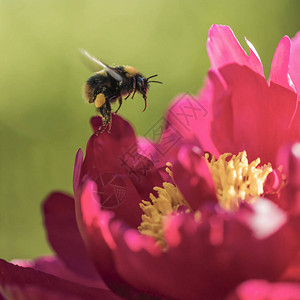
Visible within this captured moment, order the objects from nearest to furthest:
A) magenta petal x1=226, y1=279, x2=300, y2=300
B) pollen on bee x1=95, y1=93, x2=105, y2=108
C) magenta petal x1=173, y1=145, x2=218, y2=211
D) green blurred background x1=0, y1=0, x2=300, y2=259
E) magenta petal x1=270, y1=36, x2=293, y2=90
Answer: magenta petal x1=226, y1=279, x2=300, y2=300 < magenta petal x1=173, y1=145, x2=218, y2=211 < magenta petal x1=270, y1=36, x2=293, y2=90 < pollen on bee x1=95, y1=93, x2=105, y2=108 < green blurred background x1=0, y1=0, x2=300, y2=259

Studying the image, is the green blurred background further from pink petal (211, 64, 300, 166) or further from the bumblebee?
pink petal (211, 64, 300, 166)

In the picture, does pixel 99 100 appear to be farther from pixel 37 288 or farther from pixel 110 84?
pixel 37 288

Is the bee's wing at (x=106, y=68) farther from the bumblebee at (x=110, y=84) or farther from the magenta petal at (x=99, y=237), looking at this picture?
the magenta petal at (x=99, y=237)

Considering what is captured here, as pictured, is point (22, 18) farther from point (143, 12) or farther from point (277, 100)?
point (277, 100)

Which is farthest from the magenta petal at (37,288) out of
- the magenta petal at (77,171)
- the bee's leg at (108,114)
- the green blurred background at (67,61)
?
the green blurred background at (67,61)

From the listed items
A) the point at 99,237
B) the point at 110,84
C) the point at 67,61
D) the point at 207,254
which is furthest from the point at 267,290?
the point at 67,61

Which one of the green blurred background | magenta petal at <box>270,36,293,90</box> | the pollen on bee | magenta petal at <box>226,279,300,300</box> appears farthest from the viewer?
the green blurred background

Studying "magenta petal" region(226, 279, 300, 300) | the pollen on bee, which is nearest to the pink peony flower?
"magenta petal" region(226, 279, 300, 300)
